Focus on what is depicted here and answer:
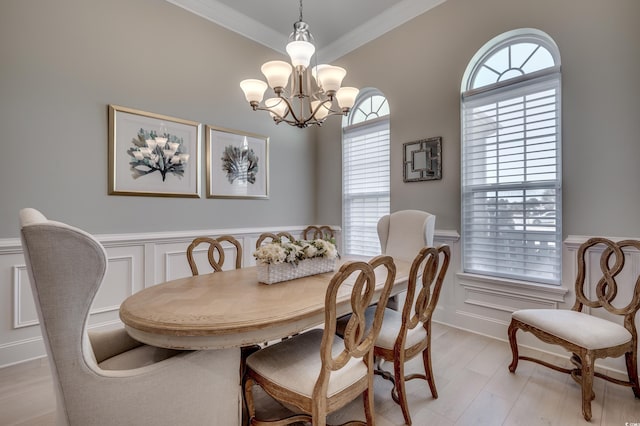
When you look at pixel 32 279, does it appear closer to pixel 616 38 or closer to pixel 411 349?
pixel 411 349

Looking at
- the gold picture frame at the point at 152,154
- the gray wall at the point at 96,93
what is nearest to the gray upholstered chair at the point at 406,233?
the gray wall at the point at 96,93

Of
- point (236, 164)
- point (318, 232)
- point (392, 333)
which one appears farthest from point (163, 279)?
point (392, 333)

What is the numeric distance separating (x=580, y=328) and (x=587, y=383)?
29 centimetres

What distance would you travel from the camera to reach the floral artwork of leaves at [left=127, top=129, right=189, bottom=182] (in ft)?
9.12

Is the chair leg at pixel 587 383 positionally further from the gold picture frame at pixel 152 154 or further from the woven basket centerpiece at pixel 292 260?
the gold picture frame at pixel 152 154

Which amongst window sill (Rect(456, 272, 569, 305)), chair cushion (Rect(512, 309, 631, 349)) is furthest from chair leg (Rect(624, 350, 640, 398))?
window sill (Rect(456, 272, 569, 305))

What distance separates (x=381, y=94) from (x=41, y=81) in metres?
3.30

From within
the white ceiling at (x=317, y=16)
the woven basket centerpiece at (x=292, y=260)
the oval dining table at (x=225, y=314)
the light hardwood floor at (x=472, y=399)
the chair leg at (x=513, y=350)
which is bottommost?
the light hardwood floor at (x=472, y=399)

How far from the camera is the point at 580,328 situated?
5.69 ft

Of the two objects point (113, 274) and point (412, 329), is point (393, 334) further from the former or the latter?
point (113, 274)

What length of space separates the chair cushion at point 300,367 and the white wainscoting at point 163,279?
6.14ft

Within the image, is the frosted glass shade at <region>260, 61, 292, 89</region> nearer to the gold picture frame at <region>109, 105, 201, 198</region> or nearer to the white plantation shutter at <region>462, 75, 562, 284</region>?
the gold picture frame at <region>109, 105, 201, 198</region>

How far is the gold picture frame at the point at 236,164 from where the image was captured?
3.29 metres

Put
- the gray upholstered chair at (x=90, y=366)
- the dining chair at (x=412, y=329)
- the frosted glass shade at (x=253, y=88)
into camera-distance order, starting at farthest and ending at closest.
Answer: the frosted glass shade at (x=253, y=88)
the dining chair at (x=412, y=329)
the gray upholstered chair at (x=90, y=366)
